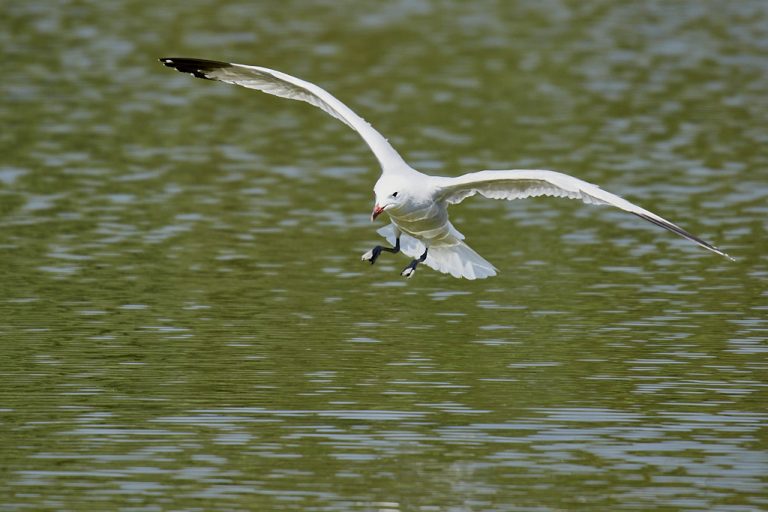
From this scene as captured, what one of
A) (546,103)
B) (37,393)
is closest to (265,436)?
(37,393)

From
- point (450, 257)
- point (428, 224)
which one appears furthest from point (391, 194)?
point (450, 257)

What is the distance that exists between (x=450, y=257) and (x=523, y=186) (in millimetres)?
1594

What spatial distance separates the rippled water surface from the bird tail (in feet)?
1.79

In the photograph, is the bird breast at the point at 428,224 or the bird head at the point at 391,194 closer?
the bird head at the point at 391,194

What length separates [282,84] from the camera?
720 inches

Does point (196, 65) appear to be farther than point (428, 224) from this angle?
Yes

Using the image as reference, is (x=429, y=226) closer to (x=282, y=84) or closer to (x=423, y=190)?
(x=423, y=190)

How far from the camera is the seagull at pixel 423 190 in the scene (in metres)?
16.2

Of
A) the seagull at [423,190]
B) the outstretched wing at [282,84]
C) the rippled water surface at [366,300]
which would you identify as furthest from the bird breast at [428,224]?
the rippled water surface at [366,300]

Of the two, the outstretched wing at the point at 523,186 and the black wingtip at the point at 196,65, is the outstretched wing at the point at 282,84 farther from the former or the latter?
the outstretched wing at the point at 523,186

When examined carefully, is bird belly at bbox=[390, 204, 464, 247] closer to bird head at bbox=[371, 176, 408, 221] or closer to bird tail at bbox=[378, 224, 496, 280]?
bird tail at bbox=[378, 224, 496, 280]

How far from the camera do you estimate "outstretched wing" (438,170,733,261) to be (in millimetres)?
15562

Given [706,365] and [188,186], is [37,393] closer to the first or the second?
[706,365]

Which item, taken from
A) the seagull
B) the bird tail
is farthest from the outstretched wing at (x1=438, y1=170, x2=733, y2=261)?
the bird tail
